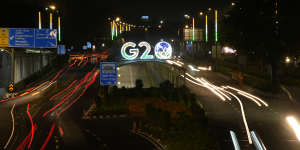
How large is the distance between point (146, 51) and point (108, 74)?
928 cm

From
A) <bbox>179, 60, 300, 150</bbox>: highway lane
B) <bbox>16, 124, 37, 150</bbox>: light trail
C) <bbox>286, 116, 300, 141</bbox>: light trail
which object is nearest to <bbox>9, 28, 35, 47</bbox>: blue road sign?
<bbox>16, 124, 37, 150</bbox>: light trail

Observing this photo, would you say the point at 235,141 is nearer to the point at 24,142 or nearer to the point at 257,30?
the point at 24,142

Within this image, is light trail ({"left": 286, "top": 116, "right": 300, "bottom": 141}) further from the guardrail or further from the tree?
the tree

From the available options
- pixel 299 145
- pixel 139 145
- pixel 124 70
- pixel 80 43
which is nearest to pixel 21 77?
pixel 124 70

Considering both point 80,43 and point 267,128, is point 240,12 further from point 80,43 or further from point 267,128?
point 80,43

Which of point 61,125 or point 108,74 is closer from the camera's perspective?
point 61,125

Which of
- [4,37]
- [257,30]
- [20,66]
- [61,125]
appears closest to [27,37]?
[4,37]

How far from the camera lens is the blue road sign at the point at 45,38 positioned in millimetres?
47688

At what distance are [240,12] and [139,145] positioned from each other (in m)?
35.4

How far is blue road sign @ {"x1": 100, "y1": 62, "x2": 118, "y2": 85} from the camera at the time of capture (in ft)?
112

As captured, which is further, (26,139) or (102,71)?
(102,71)

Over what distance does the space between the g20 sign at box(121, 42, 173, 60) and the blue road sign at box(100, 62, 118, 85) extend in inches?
294

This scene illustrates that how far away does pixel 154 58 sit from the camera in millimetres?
43562

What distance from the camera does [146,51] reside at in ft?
139
